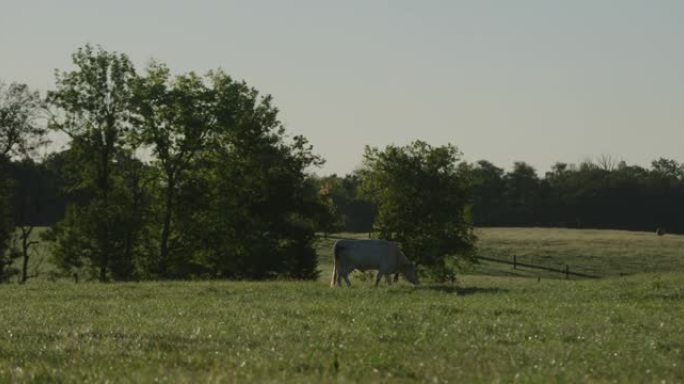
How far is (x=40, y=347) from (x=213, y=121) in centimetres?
5406

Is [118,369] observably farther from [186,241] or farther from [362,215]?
[362,215]

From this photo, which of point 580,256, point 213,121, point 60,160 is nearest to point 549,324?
point 213,121

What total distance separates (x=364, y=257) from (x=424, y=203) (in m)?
30.1

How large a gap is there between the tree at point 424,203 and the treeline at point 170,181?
461 centimetres

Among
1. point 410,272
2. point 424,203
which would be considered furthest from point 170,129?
point 410,272

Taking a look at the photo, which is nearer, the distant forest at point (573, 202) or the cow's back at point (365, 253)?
the cow's back at point (365, 253)

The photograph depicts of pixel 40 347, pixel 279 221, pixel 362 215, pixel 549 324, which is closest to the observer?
pixel 40 347

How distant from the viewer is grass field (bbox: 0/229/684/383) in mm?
13672

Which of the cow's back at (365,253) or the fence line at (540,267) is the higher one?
the cow's back at (365,253)

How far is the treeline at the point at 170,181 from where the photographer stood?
65.3 m

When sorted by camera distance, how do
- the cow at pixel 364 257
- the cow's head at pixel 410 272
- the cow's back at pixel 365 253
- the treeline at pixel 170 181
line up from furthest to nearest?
the treeline at pixel 170 181, the cow's head at pixel 410 272, the cow's back at pixel 365 253, the cow at pixel 364 257

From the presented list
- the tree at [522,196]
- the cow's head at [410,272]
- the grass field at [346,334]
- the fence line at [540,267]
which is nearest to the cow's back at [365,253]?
the cow's head at [410,272]

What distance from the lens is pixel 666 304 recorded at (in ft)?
92.9

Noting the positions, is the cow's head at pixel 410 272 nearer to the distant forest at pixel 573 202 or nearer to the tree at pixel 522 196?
the distant forest at pixel 573 202
